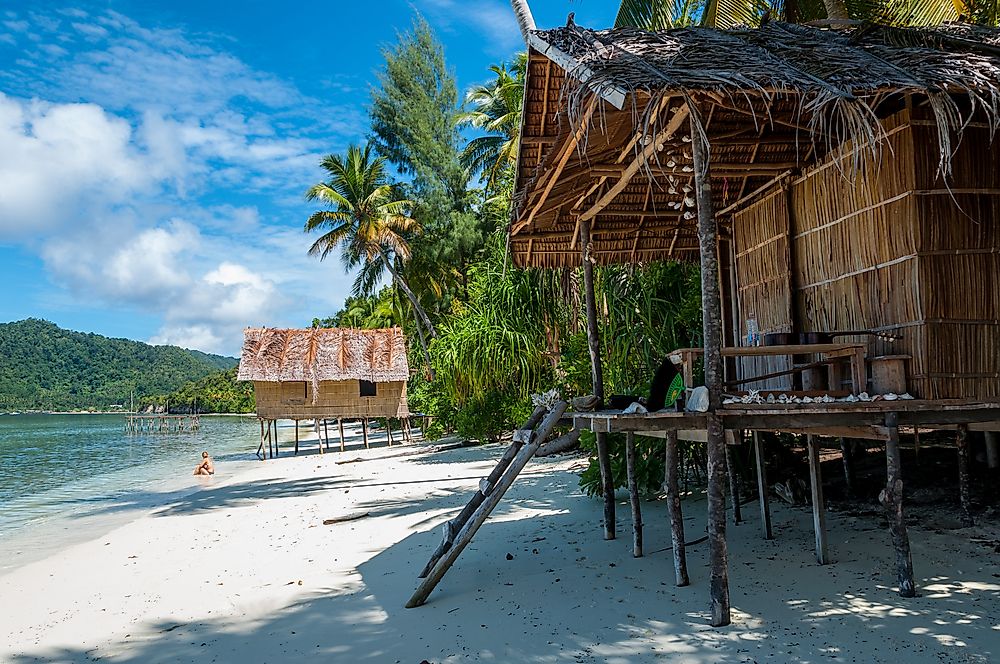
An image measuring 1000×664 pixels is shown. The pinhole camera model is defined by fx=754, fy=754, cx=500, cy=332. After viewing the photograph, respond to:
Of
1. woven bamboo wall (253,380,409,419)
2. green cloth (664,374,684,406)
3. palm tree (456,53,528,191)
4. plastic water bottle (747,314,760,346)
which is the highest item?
palm tree (456,53,528,191)

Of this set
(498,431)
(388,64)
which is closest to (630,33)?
(498,431)

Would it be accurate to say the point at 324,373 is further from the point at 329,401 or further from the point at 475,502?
the point at 475,502

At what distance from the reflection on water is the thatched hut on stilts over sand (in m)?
12.0

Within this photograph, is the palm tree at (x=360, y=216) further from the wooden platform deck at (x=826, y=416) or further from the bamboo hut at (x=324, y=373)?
the wooden platform deck at (x=826, y=416)

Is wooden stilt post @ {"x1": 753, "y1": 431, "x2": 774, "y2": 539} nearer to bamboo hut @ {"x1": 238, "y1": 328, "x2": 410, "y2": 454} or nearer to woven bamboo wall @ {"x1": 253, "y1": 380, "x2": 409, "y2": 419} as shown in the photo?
bamboo hut @ {"x1": 238, "y1": 328, "x2": 410, "y2": 454}

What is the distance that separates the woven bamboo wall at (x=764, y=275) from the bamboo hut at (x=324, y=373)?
16621 mm

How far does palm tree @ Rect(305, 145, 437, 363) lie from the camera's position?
2506 centimetres

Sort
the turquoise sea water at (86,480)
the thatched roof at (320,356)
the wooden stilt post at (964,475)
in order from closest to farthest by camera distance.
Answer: the wooden stilt post at (964,475) → the turquoise sea water at (86,480) → the thatched roof at (320,356)

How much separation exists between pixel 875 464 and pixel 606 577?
4.82 metres

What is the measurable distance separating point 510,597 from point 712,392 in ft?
6.92

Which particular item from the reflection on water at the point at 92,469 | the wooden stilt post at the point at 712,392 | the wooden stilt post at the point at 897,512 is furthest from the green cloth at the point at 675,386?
the reflection on water at the point at 92,469

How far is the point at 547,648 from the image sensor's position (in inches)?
173

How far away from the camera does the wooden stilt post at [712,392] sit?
448 cm

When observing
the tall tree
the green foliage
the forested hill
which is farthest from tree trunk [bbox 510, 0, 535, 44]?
the forested hill
